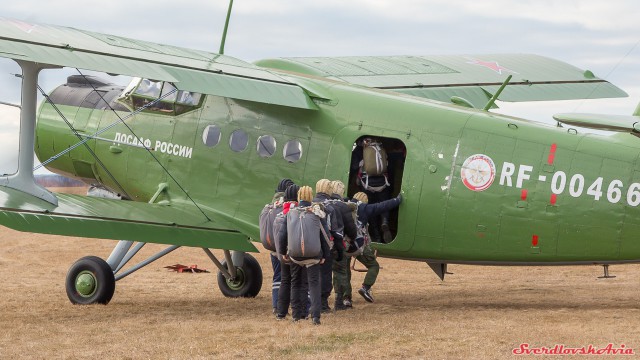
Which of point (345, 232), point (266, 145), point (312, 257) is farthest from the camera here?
point (266, 145)

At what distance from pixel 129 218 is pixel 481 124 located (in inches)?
187

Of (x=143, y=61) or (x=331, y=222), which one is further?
(x=143, y=61)

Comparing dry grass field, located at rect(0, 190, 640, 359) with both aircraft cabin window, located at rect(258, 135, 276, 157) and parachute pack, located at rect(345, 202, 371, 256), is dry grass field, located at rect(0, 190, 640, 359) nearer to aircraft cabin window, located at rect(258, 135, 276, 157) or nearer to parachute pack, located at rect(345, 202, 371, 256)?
parachute pack, located at rect(345, 202, 371, 256)

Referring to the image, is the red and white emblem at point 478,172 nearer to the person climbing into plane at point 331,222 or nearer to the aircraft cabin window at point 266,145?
the person climbing into plane at point 331,222

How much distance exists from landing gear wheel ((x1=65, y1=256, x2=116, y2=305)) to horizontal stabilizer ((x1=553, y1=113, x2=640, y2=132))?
6.76 m

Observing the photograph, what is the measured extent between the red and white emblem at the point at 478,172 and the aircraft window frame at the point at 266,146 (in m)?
2.77

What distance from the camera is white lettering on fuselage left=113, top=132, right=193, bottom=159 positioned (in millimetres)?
16031

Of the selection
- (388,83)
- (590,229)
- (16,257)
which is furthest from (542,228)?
(16,257)

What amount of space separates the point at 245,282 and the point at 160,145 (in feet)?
8.29

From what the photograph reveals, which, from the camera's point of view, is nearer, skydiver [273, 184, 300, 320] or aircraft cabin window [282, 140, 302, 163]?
skydiver [273, 184, 300, 320]

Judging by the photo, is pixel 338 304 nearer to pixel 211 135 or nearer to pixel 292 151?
pixel 292 151

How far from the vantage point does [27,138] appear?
13883mm

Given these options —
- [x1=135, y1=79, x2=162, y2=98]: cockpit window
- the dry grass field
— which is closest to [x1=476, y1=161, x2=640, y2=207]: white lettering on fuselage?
the dry grass field

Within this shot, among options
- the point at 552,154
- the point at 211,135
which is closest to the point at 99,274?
the point at 211,135
